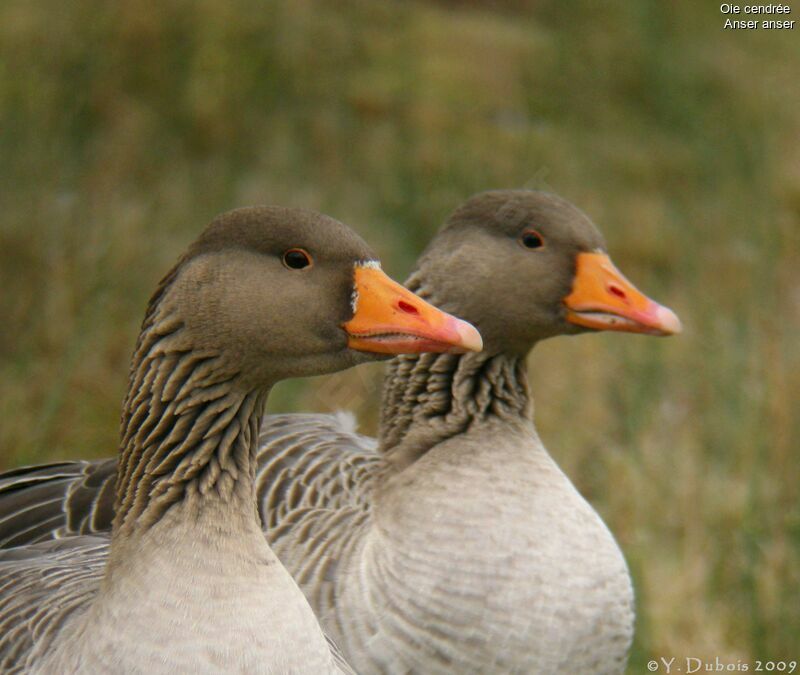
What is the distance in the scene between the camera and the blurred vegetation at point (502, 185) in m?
6.65

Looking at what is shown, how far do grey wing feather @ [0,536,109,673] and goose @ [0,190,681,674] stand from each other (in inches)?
11.3

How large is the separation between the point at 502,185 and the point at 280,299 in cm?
564

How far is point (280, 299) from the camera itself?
12.0ft

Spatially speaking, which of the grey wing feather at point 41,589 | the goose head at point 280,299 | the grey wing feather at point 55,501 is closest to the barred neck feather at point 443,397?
the grey wing feather at point 55,501

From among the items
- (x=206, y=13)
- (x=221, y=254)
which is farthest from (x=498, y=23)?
(x=221, y=254)

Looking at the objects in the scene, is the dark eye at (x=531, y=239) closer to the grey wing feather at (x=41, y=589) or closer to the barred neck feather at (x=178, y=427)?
the barred neck feather at (x=178, y=427)

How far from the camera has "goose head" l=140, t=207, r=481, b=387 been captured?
3.65m

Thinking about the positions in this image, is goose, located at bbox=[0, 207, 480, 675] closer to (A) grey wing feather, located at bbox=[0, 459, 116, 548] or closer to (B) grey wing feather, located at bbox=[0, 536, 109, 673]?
(B) grey wing feather, located at bbox=[0, 536, 109, 673]

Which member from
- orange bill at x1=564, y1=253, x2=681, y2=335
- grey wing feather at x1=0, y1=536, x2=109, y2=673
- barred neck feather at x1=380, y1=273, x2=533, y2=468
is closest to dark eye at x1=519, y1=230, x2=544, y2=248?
orange bill at x1=564, y1=253, x2=681, y2=335

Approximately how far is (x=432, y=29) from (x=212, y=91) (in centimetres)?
230

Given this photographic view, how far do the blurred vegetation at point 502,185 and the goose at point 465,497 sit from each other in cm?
28

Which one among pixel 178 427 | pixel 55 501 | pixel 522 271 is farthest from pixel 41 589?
pixel 522 271

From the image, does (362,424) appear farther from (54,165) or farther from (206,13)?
(206,13)

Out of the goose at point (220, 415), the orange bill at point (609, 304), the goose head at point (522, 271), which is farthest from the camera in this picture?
the goose head at point (522, 271)
